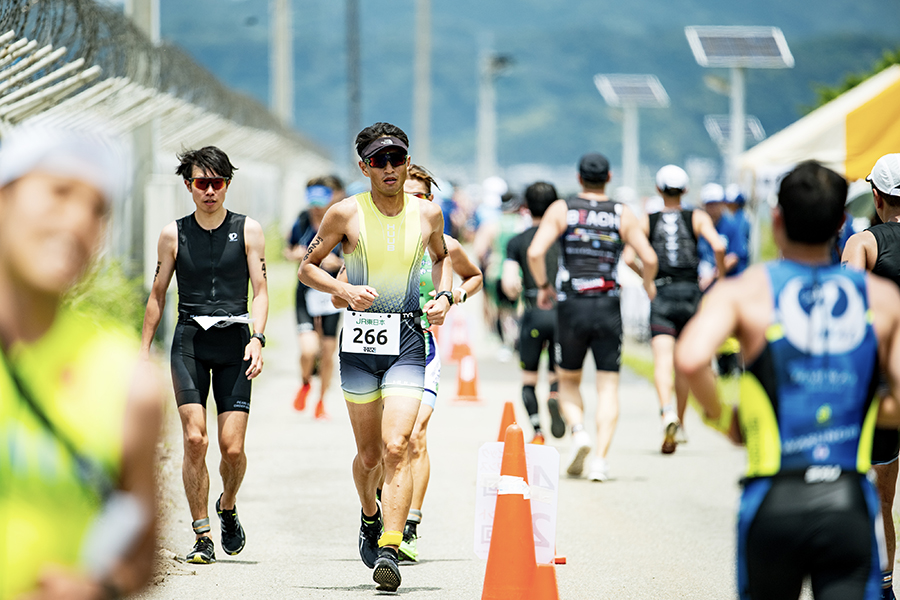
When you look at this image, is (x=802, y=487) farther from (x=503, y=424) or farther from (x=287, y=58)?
(x=287, y=58)

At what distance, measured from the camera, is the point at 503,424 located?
710cm

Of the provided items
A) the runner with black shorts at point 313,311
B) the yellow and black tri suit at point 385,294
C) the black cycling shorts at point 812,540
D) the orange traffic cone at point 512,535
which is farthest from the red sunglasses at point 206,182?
the runner with black shorts at point 313,311

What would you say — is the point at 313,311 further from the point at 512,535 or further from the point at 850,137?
the point at 512,535

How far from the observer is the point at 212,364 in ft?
22.7

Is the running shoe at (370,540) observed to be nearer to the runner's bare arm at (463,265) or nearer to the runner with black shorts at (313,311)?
the runner's bare arm at (463,265)

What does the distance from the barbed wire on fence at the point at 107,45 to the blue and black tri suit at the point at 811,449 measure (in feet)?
21.3

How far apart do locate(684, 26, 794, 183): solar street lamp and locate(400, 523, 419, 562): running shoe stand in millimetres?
15201

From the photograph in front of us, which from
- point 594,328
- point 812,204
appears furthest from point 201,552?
point 812,204

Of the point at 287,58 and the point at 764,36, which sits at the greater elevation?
the point at 287,58

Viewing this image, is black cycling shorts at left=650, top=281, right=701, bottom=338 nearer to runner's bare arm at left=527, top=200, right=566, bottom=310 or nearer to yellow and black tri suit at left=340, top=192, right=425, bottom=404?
runner's bare arm at left=527, top=200, right=566, bottom=310

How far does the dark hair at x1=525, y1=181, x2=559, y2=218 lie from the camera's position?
11273 millimetres

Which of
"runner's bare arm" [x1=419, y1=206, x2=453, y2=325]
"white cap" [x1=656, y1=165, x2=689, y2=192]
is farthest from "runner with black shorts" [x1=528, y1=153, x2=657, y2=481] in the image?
"runner's bare arm" [x1=419, y1=206, x2=453, y2=325]

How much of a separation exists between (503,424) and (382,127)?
5.50ft

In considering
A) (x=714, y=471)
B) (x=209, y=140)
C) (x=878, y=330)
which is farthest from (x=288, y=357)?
(x=878, y=330)
